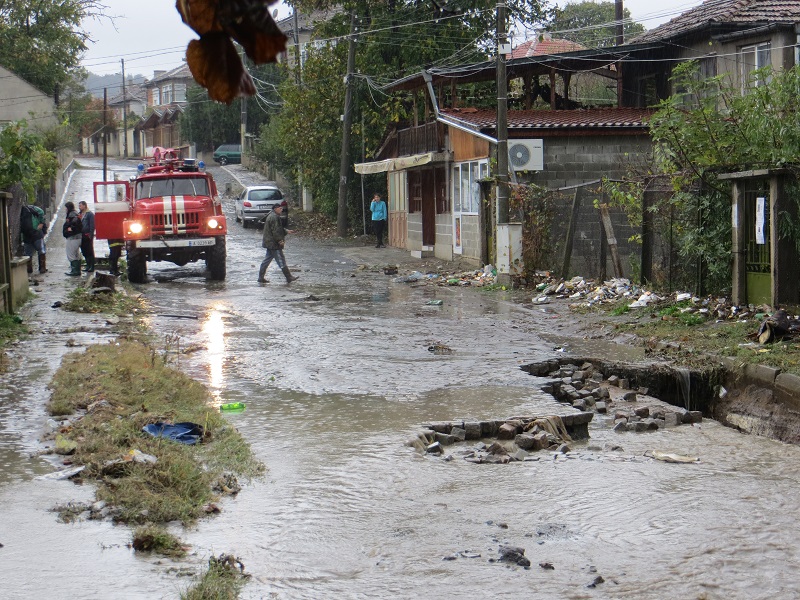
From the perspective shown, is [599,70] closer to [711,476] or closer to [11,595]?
[711,476]

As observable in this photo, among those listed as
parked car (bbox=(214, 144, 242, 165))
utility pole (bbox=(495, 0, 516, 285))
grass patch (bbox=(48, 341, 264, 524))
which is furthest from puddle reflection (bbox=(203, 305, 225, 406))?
parked car (bbox=(214, 144, 242, 165))

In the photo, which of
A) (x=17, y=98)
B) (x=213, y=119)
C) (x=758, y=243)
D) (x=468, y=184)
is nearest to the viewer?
(x=758, y=243)

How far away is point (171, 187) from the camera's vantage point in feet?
74.9

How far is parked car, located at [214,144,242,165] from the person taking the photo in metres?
65.1

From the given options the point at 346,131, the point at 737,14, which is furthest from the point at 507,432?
the point at 346,131

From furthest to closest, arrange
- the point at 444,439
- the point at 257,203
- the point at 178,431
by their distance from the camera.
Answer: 1. the point at 257,203
2. the point at 444,439
3. the point at 178,431

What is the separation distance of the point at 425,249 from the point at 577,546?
82.3 ft

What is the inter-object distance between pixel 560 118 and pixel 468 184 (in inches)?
123

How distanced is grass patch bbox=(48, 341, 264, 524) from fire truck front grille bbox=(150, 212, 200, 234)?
448 inches

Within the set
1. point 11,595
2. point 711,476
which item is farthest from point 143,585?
point 711,476

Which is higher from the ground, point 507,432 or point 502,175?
point 502,175

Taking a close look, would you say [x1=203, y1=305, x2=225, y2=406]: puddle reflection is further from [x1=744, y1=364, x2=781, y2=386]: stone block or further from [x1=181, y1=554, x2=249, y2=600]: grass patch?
[x1=744, y1=364, x2=781, y2=386]: stone block

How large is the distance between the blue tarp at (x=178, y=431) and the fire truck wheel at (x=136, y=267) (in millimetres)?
14766

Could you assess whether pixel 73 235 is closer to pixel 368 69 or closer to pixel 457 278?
pixel 457 278
